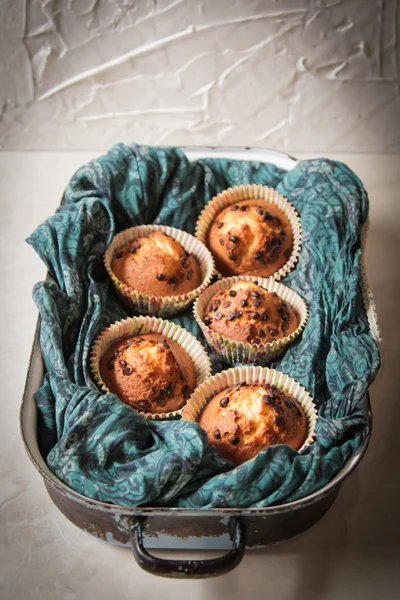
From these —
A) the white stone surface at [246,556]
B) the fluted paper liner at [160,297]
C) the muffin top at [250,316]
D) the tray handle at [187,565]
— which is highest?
the fluted paper liner at [160,297]

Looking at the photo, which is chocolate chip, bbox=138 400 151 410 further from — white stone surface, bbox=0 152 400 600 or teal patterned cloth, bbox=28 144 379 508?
white stone surface, bbox=0 152 400 600

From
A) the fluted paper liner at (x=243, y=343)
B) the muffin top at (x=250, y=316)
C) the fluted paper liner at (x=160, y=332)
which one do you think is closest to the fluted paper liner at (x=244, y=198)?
the fluted paper liner at (x=243, y=343)

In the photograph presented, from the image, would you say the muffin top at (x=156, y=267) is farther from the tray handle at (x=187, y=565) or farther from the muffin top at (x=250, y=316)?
the tray handle at (x=187, y=565)

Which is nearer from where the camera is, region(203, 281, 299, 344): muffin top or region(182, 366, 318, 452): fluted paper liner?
region(182, 366, 318, 452): fluted paper liner

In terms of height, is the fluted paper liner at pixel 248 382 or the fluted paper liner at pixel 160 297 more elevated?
the fluted paper liner at pixel 160 297

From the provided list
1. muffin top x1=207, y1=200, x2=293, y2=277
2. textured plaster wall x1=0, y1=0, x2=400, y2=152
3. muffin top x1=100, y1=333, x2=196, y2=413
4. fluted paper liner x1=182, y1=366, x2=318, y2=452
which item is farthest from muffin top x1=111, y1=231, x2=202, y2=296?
textured plaster wall x1=0, y1=0, x2=400, y2=152

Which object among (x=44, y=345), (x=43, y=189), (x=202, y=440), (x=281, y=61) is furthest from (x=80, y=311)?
(x=281, y=61)
